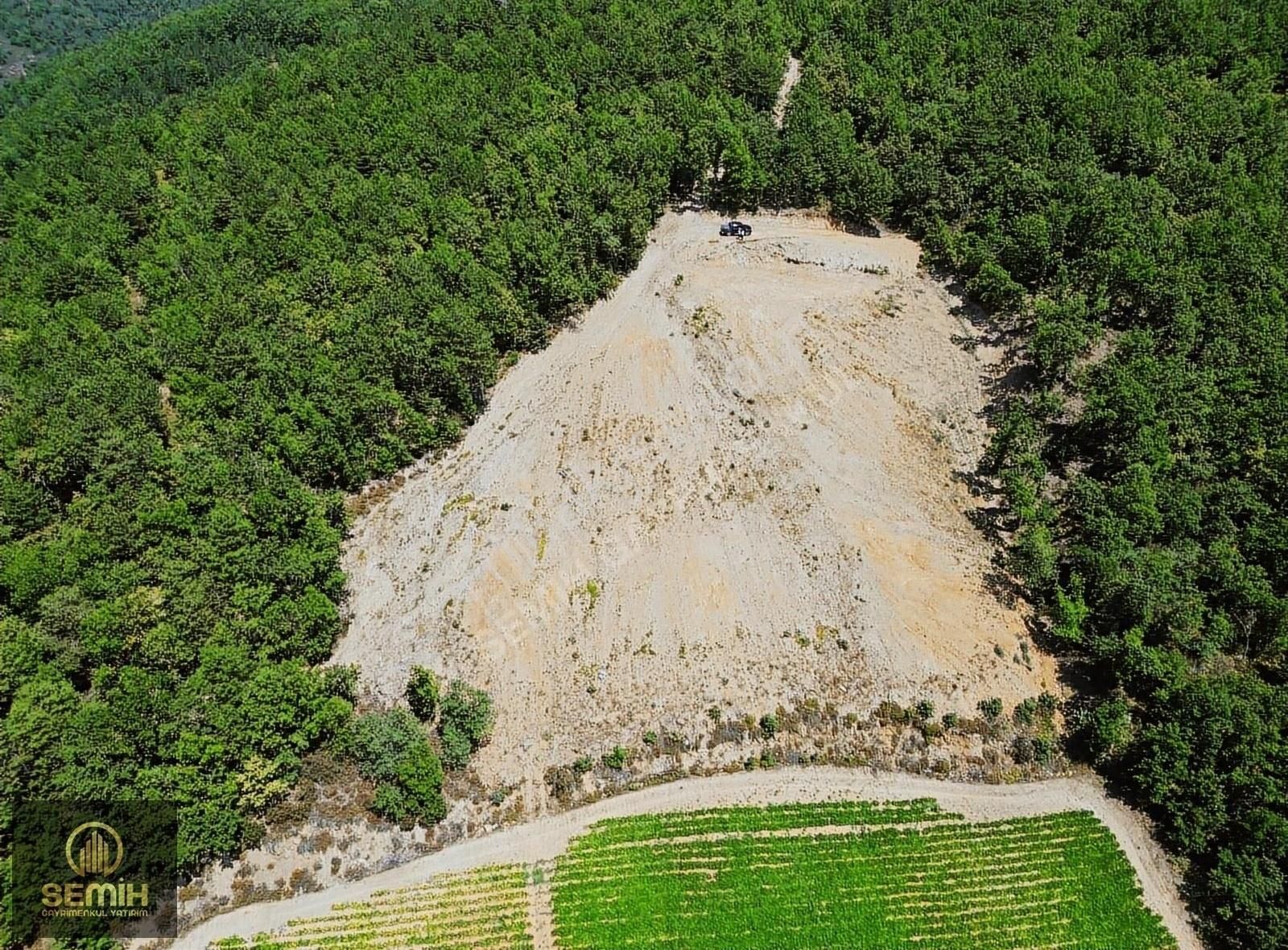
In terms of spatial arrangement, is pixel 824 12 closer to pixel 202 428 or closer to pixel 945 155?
pixel 945 155

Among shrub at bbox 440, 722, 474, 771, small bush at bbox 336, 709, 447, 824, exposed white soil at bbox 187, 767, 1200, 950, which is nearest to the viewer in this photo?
exposed white soil at bbox 187, 767, 1200, 950

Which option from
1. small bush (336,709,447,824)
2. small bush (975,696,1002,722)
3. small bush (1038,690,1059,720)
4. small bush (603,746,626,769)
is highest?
small bush (1038,690,1059,720)

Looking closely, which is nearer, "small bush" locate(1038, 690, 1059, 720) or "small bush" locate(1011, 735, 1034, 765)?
"small bush" locate(1011, 735, 1034, 765)

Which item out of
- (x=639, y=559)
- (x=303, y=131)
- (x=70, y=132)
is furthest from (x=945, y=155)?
(x=70, y=132)

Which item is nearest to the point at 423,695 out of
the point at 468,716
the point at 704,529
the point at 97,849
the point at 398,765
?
the point at 468,716

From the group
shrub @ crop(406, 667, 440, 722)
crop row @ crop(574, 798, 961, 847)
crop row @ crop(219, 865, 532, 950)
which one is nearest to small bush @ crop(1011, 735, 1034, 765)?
crop row @ crop(574, 798, 961, 847)

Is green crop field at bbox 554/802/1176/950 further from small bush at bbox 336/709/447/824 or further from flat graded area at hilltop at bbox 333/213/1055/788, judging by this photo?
small bush at bbox 336/709/447/824

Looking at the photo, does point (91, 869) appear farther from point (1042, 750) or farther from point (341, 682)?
point (1042, 750)
